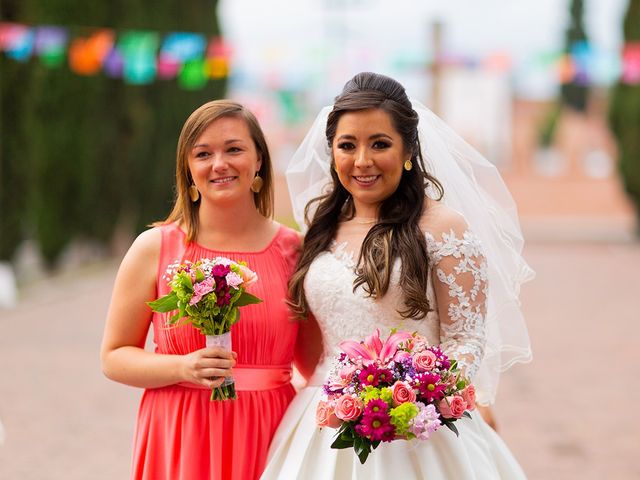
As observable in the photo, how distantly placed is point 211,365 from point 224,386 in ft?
0.39

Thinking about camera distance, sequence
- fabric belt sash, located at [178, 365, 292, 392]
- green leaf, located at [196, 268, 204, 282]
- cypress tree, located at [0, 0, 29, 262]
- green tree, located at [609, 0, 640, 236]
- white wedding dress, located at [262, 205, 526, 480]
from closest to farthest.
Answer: green leaf, located at [196, 268, 204, 282] → white wedding dress, located at [262, 205, 526, 480] → fabric belt sash, located at [178, 365, 292, 392] → cypress tree, located at [0, 0, 29, 262] → green tree, located at [609, 0, 640, 236]

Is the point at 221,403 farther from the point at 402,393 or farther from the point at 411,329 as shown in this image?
the point at 402,393

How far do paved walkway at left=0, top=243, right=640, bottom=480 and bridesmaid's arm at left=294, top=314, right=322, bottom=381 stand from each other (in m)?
2.78

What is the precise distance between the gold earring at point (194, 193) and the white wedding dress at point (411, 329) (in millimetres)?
452

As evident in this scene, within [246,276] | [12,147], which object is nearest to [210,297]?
[246,276]

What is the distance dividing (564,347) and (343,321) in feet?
25.0

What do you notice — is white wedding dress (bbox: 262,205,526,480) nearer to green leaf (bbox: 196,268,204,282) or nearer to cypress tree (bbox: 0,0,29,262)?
green leaf (bbox: 196,268,204,282)

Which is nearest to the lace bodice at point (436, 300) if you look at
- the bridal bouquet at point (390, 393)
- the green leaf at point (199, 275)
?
the bridal bouquet at point (390, 393)

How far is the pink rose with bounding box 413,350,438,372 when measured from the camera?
2746mm

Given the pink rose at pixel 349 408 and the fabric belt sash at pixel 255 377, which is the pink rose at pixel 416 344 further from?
the fabric belt sash at pixel 255 377

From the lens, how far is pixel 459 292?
3.10 metres

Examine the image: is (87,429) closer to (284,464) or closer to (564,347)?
(284,464)

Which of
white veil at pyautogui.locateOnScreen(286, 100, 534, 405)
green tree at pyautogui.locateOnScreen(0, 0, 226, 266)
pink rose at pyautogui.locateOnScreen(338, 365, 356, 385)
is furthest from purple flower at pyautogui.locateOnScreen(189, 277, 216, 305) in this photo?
green tree at pyautogui.locateOnScreen(0, 0, 226, 266)

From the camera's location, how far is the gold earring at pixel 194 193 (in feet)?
11.0
